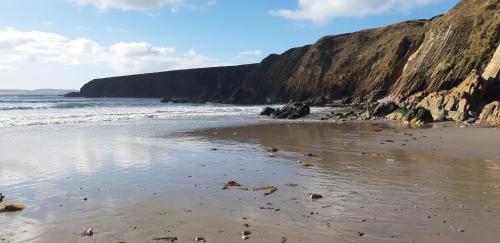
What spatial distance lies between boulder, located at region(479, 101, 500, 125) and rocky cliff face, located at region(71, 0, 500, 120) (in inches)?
51.0

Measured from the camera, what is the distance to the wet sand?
636cm

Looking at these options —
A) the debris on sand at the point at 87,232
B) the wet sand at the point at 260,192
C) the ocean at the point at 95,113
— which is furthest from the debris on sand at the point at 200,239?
the ocean at the point at 95,113

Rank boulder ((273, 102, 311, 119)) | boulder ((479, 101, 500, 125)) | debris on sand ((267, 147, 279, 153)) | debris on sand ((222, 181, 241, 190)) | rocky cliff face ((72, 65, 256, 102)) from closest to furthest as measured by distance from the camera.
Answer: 1. debris on sand ((222, 181, 241, 190))
2. debris on sand ((267, 147, 279, 153))
3. boulder ((479, 101, 500, 125))
4. boulder ((273, 102, 311, 119))
5. rocky cliff face ((72, 65, 256, 102))

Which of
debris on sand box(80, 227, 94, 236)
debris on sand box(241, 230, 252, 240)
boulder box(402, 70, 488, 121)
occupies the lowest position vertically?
debris on sand box(80, 227, 94, 236)

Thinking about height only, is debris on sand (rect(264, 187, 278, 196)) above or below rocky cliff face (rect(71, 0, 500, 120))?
below

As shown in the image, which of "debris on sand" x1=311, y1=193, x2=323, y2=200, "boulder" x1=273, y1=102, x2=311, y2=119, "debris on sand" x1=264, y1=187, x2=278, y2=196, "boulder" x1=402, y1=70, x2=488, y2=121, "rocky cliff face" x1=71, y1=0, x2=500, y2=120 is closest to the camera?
"debris on sand" x1=311, y1=193, x2=323, y2=200

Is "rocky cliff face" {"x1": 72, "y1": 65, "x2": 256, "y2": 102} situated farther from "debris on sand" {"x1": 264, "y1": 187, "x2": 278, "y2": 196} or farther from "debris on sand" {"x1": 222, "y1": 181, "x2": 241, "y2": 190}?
"debris on sand" {"x1": 264, "y1": 187, "x2": 278, "y2": 196}

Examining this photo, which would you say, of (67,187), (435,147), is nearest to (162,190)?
(67,187)

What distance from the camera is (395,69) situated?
54.3m

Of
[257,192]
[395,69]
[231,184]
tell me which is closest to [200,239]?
[257,192]

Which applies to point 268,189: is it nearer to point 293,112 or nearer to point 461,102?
point 461,102

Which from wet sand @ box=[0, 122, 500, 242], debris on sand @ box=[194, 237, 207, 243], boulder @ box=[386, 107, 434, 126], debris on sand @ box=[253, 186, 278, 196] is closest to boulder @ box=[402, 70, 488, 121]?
boulder @ box=[386, 107, 434, 126]

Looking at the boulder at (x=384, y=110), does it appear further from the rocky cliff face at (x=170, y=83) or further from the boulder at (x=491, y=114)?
the rocky cliff face at (x=170, y=83)

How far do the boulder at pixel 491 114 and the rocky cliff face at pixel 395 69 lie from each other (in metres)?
1.30
